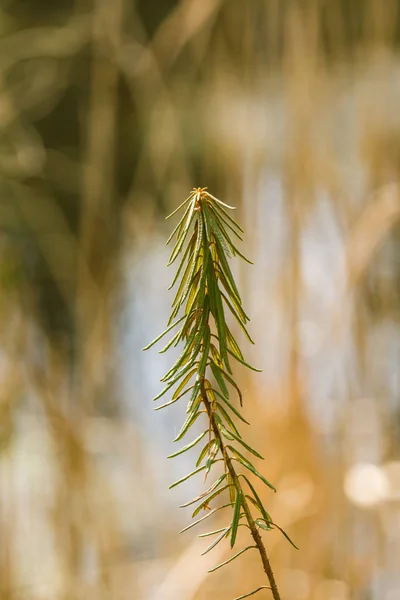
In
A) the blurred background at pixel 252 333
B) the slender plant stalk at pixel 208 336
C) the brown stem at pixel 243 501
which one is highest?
the blurred background at pixel 252 333

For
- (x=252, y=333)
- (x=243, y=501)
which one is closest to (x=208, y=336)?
(x=243, y=501)

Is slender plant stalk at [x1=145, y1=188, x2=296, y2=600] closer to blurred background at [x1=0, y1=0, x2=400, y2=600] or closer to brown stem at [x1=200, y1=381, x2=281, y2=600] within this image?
brown stem at [x1=200, y1=381, x2=281, y2=600]

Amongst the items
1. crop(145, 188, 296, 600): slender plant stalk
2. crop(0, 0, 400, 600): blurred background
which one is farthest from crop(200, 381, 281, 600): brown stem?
crop(0, 0, 400, 600): blurred background

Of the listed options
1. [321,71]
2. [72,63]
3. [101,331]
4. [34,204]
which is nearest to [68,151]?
[72,63]

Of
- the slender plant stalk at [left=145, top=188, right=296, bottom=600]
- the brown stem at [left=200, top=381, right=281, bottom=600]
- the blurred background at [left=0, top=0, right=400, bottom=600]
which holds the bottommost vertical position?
the brown stem at [left=200, top=381, right=281, bottom=600]

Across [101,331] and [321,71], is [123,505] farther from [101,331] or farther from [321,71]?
[321,71]

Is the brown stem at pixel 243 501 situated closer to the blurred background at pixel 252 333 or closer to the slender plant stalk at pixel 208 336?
the slender plant stalk at pixel 208 336

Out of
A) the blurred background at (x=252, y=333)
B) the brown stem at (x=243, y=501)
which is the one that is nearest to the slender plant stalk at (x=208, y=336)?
the brown stem at (x=243, y=501)

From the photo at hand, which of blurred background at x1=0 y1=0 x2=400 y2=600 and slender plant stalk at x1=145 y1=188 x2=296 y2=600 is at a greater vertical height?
blurred background at x1=0 y1=0 x2=400 y2=600

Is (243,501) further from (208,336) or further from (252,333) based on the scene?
(252,333)
